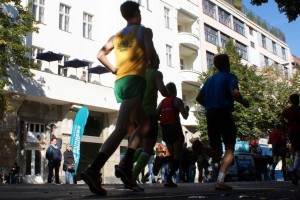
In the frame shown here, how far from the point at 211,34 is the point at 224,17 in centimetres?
470

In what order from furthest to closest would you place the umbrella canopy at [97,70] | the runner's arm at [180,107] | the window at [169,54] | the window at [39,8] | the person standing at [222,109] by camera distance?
the window at [169,54] < the umbrella canopy at [97,70] < the window at [39,8] < the runner's arm at [180,107] < the person standing at [222,109]

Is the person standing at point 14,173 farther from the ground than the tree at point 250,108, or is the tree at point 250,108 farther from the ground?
the tree at point 250,108

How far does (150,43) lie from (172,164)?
124 inches

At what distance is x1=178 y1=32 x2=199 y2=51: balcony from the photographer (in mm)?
36062

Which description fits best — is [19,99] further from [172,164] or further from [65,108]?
[172,164]

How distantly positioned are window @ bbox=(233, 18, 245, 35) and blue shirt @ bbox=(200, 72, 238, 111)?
43.1m

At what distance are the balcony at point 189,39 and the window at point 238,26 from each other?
1210 centimetres

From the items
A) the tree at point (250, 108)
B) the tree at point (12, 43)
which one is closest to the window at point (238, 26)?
the tree at point (250, 108)

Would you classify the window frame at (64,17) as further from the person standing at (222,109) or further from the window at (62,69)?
the person standing at (222,109)

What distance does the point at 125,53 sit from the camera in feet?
15.5

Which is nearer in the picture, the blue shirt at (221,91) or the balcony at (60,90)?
the blue shirt at (221,91)

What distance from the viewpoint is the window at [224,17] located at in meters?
45.2

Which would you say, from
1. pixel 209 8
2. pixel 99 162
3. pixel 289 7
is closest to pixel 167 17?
pixel 209 8

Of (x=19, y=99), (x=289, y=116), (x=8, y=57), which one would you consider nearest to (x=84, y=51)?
(x=19, y=99)
